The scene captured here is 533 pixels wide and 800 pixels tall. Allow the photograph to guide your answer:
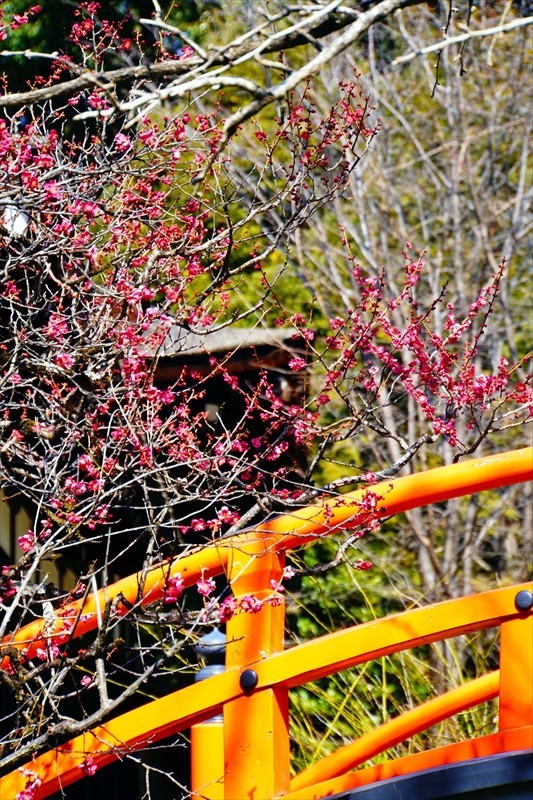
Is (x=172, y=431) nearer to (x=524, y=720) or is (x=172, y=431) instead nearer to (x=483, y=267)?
(x=524, y=720)

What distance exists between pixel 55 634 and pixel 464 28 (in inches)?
93.0

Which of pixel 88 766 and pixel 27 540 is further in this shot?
pixel 27 540

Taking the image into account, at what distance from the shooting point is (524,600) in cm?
229

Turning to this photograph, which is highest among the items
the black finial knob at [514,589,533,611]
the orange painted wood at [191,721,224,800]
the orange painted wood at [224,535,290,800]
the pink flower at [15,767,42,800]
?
the black finial knob at [514,589,533,611]

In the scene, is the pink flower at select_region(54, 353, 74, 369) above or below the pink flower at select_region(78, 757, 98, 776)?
above

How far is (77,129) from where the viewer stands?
31.3 feet

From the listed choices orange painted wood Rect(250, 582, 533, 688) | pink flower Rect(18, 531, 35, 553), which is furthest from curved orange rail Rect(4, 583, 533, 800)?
pink flower Rect(18, 531, 35, 553)

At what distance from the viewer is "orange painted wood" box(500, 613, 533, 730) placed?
2234 mm

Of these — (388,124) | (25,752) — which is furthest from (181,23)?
(25,752)

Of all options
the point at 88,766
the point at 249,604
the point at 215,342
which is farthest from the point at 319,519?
the point at 215,342

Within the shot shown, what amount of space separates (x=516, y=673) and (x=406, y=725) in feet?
2.05

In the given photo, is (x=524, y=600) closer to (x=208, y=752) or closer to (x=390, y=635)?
(x=390, y=635)

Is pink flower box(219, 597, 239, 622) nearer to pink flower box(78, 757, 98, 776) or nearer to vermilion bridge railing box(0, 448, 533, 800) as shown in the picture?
vermilion bridge railing box(0, 448, 533, 800)

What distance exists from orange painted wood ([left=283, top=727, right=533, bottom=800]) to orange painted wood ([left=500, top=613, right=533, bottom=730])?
0.17ft
